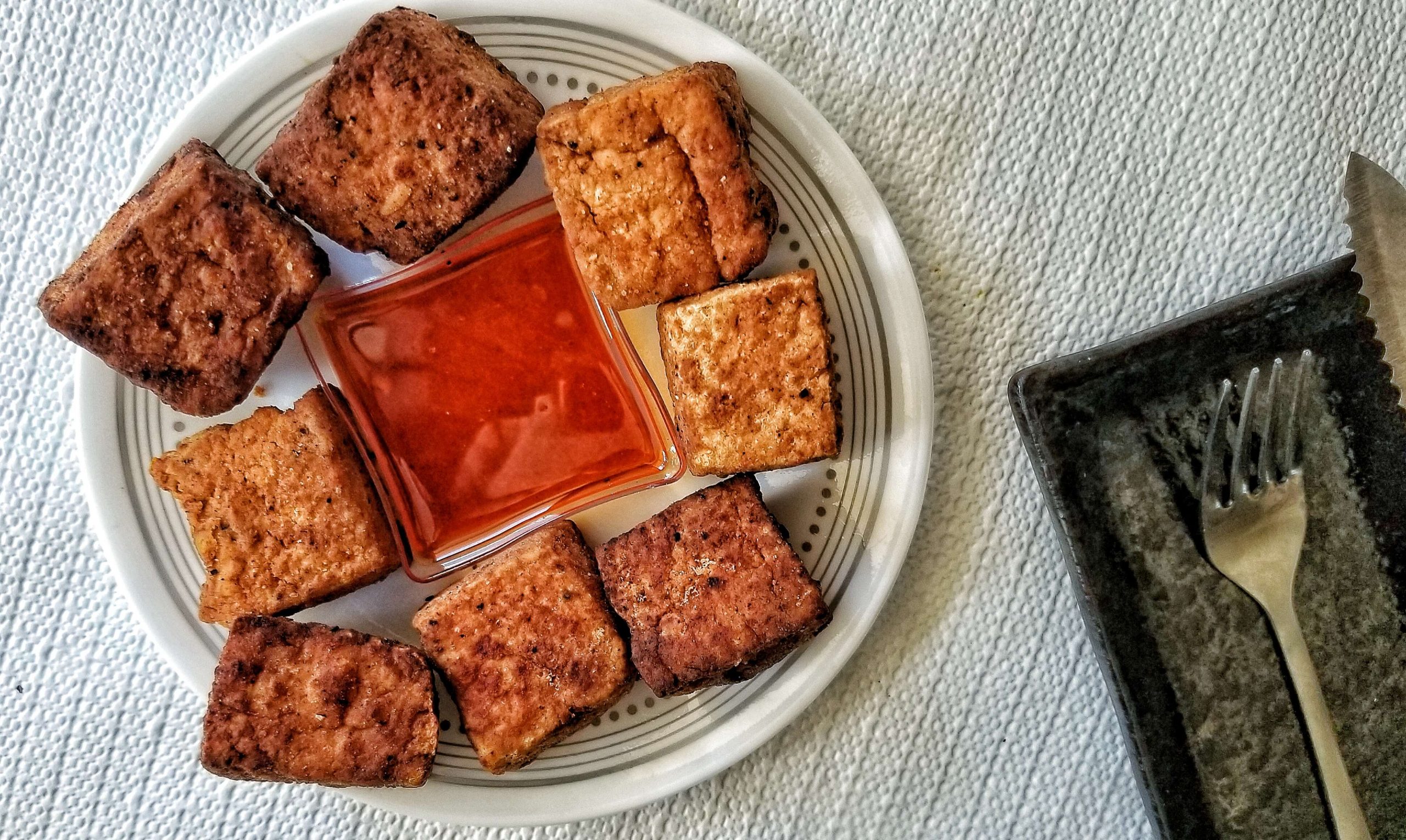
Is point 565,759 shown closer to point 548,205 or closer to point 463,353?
point 463,353

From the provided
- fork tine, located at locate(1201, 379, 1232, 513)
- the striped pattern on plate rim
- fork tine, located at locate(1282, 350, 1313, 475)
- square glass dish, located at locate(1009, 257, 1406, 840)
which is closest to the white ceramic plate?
the striped pattern on plate rim

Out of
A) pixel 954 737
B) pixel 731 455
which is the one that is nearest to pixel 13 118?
pixel 731 455

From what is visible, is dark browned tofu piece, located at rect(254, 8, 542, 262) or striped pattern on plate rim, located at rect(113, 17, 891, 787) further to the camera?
striped pattern on plate rim, located at rect(113, 17, 891, 787)

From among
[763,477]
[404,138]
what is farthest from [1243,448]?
[404,138]

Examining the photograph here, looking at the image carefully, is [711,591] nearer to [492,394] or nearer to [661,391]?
[661,391]

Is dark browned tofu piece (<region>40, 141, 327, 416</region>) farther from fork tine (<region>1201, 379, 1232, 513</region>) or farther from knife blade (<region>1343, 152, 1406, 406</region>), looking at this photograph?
knife blade (<region>1343, 152, 1406, 406</region>)

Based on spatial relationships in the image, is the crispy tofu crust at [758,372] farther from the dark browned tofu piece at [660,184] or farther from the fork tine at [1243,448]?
the fork tine at [1243,448]

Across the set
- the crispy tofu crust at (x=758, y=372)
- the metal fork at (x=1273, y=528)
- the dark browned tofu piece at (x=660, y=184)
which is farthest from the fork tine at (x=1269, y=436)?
the dark browned tofu piece at (x=660, y=184)
